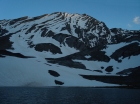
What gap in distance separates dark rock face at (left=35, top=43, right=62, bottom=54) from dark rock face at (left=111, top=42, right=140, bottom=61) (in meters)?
50.5

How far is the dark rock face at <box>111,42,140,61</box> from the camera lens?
533ft

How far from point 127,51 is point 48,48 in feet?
224

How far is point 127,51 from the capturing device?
164 meters

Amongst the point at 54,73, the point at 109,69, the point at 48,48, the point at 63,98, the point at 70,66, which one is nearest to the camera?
the point at 63,98

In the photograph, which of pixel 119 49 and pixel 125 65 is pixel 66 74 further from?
pixel 119 49

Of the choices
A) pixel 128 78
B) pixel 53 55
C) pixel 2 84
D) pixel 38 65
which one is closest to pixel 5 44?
pixel 53 55

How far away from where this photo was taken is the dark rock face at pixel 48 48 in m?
190

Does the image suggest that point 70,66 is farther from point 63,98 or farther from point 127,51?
point 63,98

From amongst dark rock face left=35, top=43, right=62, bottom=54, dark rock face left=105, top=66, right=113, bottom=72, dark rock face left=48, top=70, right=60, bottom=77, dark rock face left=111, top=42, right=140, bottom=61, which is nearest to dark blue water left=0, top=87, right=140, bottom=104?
dark rock face left=48, top=70, right=60, bottom=77

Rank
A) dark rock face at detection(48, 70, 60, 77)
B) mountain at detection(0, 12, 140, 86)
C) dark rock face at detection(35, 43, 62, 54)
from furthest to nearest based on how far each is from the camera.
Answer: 1. dark rock face at detection(35, 43, 62, 54)
2. dark rock face at detection(48, 70, 60, 77)
3. mountain at detection(0, 12, 140, 86)

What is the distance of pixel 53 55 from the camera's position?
7106 inches

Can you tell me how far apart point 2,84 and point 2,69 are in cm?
1263

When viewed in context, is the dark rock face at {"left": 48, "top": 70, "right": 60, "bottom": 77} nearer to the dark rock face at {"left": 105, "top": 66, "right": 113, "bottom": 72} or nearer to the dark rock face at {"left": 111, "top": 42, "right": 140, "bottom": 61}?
the dark rock face at {"left": 105, "top": 66, "right": 113, "bottom": 72}

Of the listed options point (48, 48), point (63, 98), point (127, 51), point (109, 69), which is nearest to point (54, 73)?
point (109, 69)
